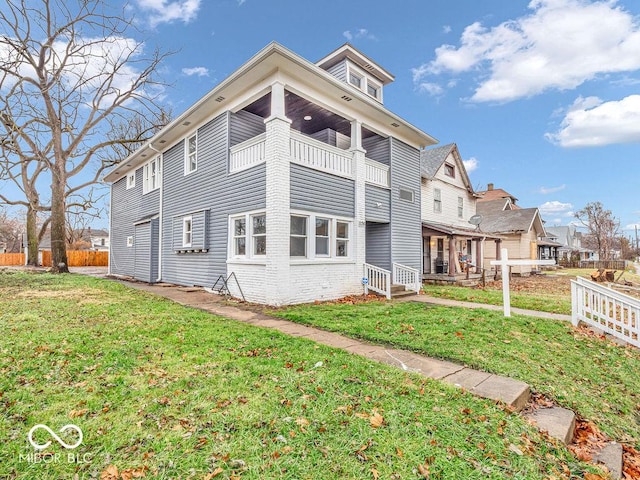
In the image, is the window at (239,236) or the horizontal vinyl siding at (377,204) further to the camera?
the horizontal vinyl siding at (377,204)

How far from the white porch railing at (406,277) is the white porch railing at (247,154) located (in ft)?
22.3

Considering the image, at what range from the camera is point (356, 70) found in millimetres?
14414

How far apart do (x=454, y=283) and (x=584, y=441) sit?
13.1 meters

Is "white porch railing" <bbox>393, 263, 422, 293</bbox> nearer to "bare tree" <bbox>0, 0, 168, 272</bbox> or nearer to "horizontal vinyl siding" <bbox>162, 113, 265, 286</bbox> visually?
"horizontal vinyl siding" <bbox>162, 113, 265, 286</bbox>

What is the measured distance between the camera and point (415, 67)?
1919 centimetres

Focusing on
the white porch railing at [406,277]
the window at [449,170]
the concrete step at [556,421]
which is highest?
the window at [449,170]

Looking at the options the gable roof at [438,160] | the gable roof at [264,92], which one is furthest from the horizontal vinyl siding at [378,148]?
the gable roof at [438,160]

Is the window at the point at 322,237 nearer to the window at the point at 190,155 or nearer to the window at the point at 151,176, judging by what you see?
the window at the point at 190,155

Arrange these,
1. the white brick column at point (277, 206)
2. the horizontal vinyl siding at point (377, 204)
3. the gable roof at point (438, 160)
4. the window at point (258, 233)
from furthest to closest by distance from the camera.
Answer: the gable roof at point (438, 160)
the horizontal vinyl siding at point (377, 204)
the window at point (258, 233)
the white brick column at point (277, 206)

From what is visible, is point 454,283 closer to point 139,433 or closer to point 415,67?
point 415,67

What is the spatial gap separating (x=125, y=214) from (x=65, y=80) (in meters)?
7.36

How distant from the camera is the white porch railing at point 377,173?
39.0 ft

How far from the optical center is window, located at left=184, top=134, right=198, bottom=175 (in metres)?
12.6

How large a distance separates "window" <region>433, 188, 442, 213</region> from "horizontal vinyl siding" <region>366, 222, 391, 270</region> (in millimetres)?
6807
